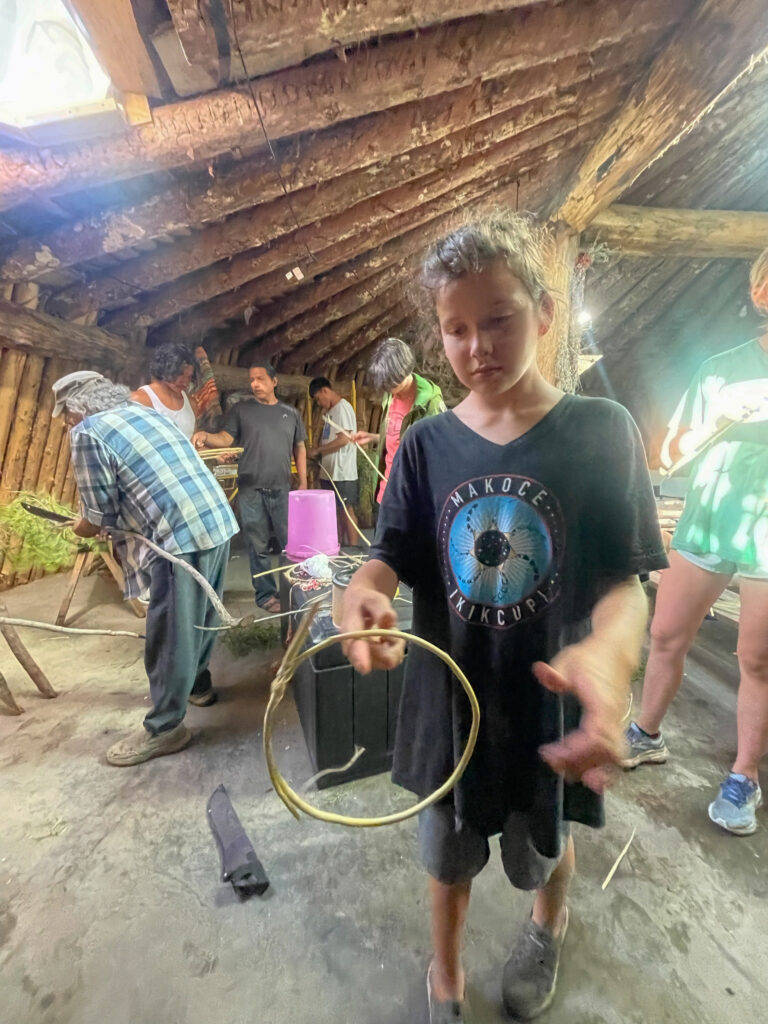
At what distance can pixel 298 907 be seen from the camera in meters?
1.42

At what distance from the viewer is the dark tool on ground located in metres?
1.46

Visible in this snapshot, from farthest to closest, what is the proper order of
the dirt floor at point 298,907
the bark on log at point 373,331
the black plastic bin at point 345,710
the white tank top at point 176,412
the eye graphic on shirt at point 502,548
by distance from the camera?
the bark on log at point 373,331 → the white tank top at point 176,412 → the black plastic bin at point 345,710 → the dirt floor at point 298,907 → the eye graphic on shirt at point 502,548

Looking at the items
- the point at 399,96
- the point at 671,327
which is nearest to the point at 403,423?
the point at 399,96

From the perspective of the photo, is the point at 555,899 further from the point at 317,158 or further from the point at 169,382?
the point at 317,158

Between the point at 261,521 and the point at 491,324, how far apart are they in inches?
128

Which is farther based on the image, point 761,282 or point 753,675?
point 753,675

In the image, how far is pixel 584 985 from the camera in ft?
4.00

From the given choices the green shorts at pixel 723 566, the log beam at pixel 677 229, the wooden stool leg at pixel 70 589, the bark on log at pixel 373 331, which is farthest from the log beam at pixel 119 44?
the bark on log at pixel 373 331

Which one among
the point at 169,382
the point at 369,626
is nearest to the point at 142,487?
the point at 169,382

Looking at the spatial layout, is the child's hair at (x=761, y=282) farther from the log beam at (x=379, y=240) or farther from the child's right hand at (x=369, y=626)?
the log beam at (x=379, y=240)

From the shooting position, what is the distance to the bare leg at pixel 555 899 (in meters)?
1.11

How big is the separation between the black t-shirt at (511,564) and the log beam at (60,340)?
347cm

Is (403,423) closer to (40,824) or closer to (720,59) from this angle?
(720,59)

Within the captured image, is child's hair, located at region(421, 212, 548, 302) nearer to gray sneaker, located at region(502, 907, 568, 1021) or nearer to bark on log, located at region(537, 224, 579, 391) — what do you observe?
gray sneaker, located at region(502, 907, 568, 1021)
